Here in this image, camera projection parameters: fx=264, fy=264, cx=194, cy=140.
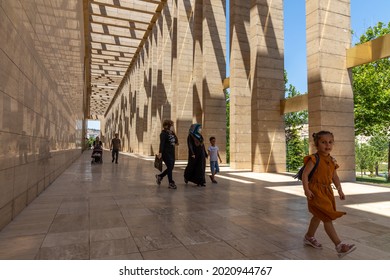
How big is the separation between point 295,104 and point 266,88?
175 centimetres

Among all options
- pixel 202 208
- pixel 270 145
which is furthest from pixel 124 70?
pixel 202 208

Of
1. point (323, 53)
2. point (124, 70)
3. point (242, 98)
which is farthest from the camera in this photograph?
point (124, 70)

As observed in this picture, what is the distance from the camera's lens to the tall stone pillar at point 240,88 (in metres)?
15.7

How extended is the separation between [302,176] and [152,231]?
2087mm

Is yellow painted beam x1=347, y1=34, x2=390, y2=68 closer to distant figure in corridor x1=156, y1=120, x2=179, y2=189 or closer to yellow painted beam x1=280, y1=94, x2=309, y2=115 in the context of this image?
yellow painted beam x1=280, y1=94, x2=309, y2=115

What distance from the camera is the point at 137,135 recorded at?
3809cm

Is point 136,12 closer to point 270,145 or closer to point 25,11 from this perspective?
point 270,145

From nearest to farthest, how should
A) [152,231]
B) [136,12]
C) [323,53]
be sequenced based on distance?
1. [152,231]
2. [323,53]
3. [136,12]

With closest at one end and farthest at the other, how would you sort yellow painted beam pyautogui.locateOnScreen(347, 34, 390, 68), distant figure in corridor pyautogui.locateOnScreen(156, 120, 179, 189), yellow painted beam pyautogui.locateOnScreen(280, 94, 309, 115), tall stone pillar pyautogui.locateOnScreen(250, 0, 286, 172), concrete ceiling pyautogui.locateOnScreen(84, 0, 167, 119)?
distant figure in corridor pyautogui.locateOnScreen(156, 120, 179, 189) < yellow painted beam pyautogui.locateOnScreen(347, 34, 390, 68) < yellow painted beam pyautogui.locateOnScreen(280, 94, 309, 115) < tall stone pillar pyautogui.locateOnScreen(250, 0, 286, 172) < concrete ceiling pyautogui.locateOnScreen(84, 0, 167, 119)

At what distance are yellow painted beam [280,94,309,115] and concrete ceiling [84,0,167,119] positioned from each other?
59.9 feet

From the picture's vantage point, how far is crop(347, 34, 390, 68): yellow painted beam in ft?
30.0

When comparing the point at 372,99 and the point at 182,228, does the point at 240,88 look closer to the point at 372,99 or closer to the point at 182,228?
the point at 182,228

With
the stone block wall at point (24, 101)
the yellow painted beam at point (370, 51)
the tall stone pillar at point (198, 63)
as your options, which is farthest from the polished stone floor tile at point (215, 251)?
the tall stone pillar at point (198, 63)

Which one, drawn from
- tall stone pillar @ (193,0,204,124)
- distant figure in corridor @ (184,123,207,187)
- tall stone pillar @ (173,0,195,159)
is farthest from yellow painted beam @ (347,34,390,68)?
tall stone pillar @ (173,0,195,159)
